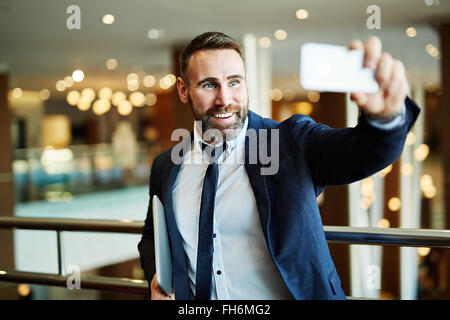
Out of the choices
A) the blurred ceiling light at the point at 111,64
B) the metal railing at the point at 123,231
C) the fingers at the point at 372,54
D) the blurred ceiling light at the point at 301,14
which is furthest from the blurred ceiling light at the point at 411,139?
the fingers at the point at 372,54

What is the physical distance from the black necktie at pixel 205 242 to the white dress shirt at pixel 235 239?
0.02m

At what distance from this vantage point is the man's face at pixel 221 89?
3.96 ft

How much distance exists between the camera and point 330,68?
79 cm

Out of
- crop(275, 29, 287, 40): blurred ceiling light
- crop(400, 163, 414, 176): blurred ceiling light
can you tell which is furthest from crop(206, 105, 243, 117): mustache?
crop(400, 163, 414, 176): blurred ceiling light

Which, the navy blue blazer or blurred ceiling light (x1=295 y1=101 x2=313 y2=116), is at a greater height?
blurred ceiling light (x1=295 y1=101 x2=313 y2=116)

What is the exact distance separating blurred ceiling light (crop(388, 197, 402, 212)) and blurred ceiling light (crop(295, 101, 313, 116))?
10.7 m

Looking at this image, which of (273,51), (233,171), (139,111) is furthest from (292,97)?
(233,171)

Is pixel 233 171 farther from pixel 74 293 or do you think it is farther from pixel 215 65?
pixel 74 293

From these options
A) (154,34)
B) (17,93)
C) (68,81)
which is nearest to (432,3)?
(154,34)

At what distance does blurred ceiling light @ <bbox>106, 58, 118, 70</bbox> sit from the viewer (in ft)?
30.2

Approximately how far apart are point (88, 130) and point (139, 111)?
264 cm

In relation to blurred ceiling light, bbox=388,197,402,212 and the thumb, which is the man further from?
blurred ceiling light, bbox=388,197,402,212
